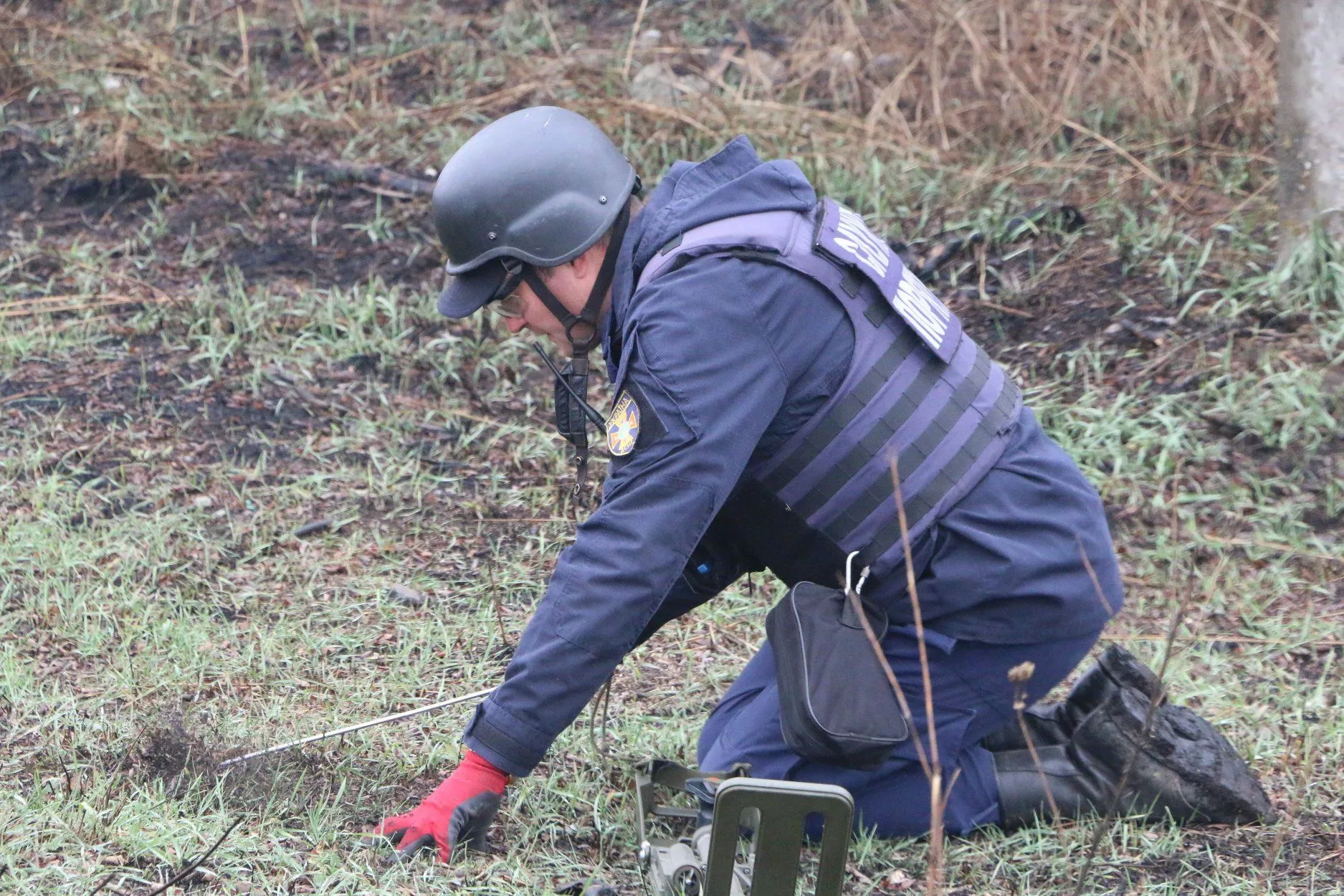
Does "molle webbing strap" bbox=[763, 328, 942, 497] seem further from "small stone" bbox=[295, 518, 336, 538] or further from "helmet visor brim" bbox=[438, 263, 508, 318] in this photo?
"small stone" bbox=[295, 518, 336, 538]

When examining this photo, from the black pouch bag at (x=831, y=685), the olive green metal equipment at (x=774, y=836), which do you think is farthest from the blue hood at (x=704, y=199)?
the olive green metal equipment at (x=774, y=836)

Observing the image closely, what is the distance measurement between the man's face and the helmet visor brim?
0.17 ft

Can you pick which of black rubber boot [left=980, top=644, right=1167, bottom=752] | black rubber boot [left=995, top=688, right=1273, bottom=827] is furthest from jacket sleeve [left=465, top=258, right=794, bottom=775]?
black rubber boot [left=980, top=644, right=1167, bottom=752]

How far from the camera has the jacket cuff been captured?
251 centimetres

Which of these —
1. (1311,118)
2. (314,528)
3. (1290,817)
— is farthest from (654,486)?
(1311,118)

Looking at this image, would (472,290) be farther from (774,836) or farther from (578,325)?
(774,836)

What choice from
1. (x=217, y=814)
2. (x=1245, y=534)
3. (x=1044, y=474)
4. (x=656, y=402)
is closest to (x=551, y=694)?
(x=656, y=402)

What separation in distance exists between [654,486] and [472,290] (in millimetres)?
709

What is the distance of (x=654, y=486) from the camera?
2.40 metres

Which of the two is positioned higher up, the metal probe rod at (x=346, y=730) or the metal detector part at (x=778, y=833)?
the metal detector part at (x=778, y=833)

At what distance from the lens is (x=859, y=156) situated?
6.04 metres

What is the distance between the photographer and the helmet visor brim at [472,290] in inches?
111

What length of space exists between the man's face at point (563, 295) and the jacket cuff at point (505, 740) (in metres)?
0.74

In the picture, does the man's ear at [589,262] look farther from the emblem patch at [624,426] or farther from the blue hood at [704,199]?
the emblem patch at [624,426]
